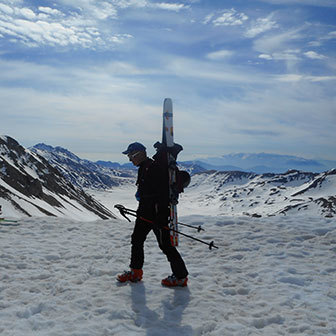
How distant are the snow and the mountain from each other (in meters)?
48.5

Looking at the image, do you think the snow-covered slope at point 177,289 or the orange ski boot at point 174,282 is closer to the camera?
the snow-covered slope at point 177,289

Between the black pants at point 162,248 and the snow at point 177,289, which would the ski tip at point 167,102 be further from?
the snow at point 177,289

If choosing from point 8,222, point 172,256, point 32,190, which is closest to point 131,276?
point 172,256

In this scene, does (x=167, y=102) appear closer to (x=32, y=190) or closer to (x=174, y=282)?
(x=174, y=282)

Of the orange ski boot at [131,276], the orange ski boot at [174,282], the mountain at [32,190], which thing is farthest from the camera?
the mountain at [32,190]

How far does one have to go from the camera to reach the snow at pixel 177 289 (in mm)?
5893

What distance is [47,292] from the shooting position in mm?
7250

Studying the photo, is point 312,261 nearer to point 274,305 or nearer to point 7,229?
point 274,305

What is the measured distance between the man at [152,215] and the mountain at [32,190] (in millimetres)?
51946

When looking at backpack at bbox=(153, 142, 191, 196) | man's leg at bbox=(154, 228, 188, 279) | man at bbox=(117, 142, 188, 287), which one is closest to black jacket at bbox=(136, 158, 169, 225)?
man at bbox=(117, 142, 188, 287)

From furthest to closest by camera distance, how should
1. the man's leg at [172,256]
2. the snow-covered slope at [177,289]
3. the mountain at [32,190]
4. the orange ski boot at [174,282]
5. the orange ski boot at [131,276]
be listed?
1. the mountain at [32,190]
2. the orange ski boot at [131,276]
3. the orange ski boot at [174,282]
4. the man's leg at [172,256]
5. the snow-covered slope at [177,289]

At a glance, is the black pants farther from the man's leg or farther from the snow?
the snow

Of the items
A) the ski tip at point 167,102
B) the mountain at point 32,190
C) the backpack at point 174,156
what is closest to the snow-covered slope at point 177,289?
the backpack at point 174,156

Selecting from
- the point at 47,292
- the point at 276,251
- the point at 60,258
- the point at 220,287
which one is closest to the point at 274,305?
the point at 220,287
